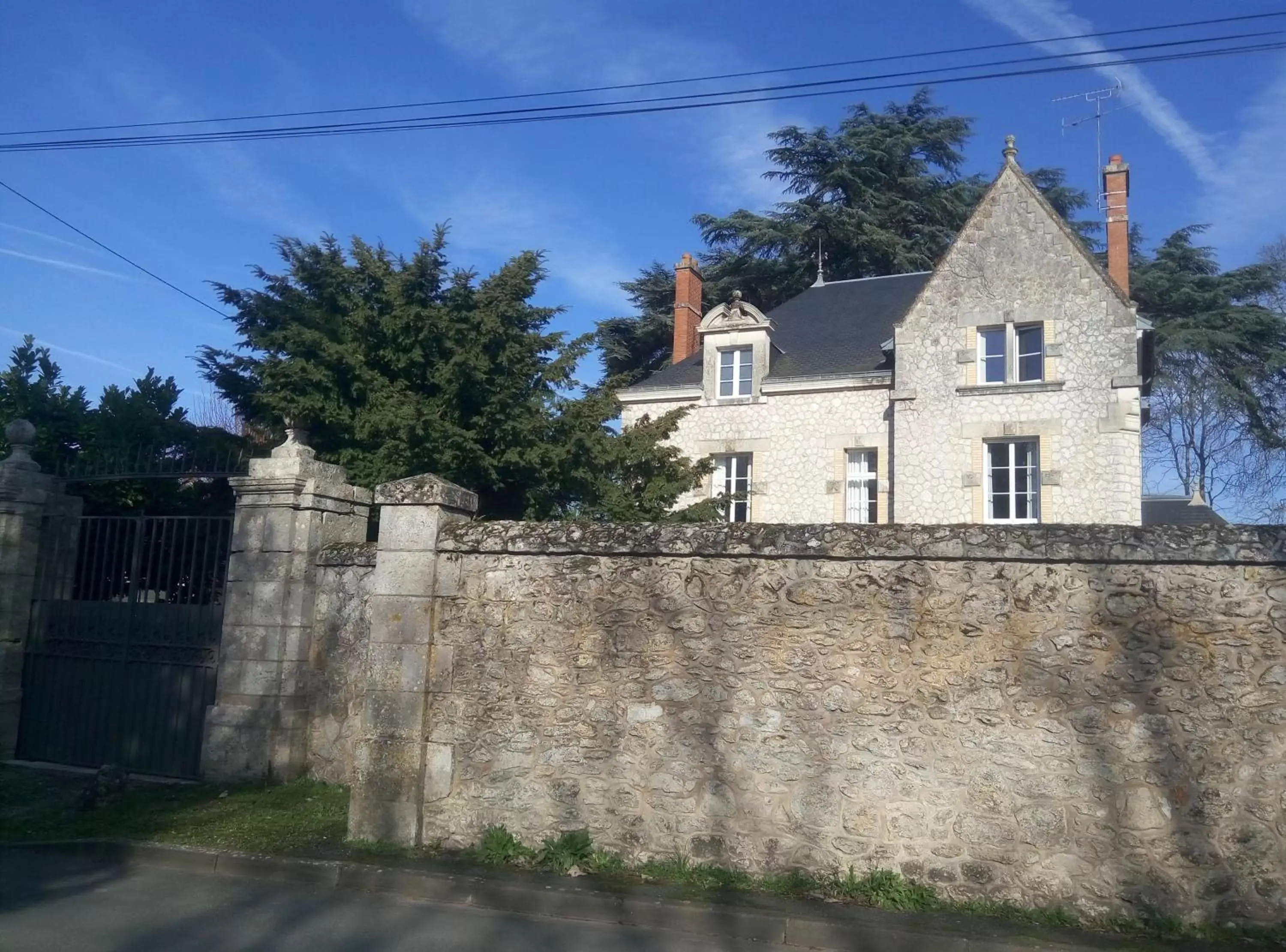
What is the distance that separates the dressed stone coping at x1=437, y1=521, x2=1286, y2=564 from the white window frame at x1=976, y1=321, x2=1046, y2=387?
40.0ft

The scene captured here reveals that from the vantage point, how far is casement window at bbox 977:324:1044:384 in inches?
663

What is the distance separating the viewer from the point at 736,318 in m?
19.2

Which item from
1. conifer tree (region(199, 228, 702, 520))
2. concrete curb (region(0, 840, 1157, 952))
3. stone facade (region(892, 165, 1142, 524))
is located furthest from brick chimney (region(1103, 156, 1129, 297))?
concrete curb (region(0, 840, 1157, 952))

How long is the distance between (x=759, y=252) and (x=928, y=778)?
24.6 meters

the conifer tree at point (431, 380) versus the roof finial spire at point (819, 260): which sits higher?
the roof finial spire at point (819, 260)

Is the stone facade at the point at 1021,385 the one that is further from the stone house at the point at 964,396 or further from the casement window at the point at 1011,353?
the casement window at the point at 1011,353

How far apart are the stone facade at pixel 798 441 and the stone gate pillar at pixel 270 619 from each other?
1043 cm

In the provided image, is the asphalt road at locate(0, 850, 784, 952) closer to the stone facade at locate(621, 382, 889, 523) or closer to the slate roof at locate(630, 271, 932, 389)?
the stone facade at locate(621, 382, 889, 523)

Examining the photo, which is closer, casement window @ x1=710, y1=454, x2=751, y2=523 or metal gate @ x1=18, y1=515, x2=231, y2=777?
metal gate @ x1=18, y1=515, x2=231, y2=777

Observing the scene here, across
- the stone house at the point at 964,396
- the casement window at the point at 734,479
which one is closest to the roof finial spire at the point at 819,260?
the stone house at the point at 964,396

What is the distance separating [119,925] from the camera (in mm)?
5152

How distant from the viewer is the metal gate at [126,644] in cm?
798

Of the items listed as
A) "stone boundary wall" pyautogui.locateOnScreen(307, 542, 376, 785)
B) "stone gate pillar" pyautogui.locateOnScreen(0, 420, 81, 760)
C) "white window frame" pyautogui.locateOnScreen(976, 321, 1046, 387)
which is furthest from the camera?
"white window frame" pyautogui.locateOnScreen(976, 321, 1046, 387)

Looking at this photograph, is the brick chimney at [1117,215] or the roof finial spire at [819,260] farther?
the roof finial spire at [819,260]
